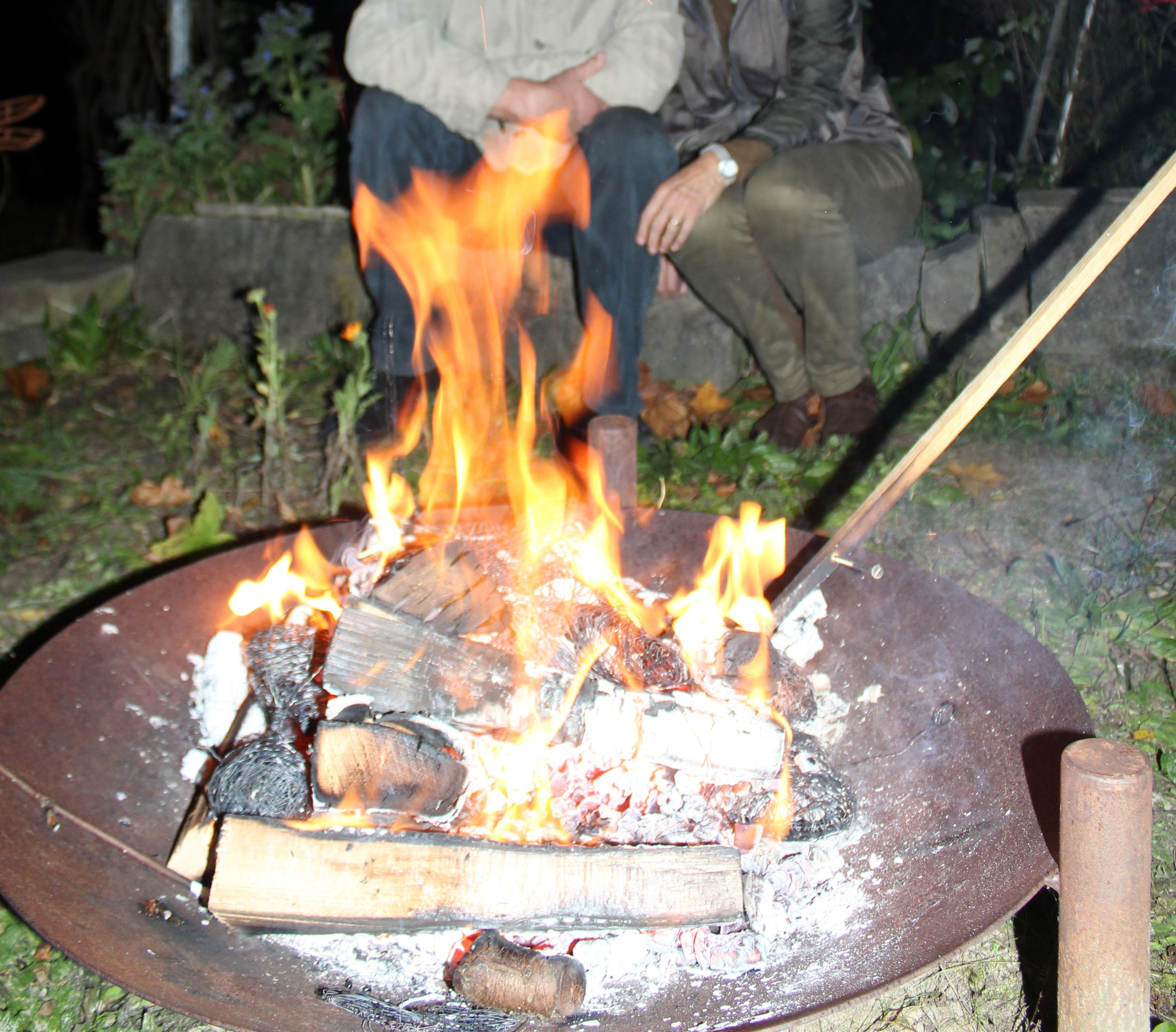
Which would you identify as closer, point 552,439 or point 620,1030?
point 620,1030

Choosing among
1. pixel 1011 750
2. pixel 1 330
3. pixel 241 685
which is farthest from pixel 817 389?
pixel 1 330

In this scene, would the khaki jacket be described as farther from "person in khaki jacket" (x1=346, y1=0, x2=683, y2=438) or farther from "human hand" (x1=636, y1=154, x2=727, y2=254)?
"human hand" (x1=636, y1=154, x2=727, y2=254)

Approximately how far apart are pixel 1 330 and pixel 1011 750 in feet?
14.6

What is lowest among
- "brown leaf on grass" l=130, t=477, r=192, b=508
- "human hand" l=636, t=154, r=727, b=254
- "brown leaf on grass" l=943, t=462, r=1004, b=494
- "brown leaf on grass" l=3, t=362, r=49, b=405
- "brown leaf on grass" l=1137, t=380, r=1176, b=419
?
"brown leaf on grass" l=130, t=477, r=192, b=508

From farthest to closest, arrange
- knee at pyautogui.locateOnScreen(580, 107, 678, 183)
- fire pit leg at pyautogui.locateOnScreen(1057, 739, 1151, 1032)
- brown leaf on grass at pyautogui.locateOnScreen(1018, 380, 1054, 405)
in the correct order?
1. brown leaf on grass at pyautogui.locateOnScreen(1018, 380, 1054, 405)
2. knee at pyautogui.locateOnScreen(580, 107, 678, 183)
3. fire pit leg at pyautogui.locateOnScreen(1057, 739, 1151, 1032)

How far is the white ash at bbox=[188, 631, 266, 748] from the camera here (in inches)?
74.0

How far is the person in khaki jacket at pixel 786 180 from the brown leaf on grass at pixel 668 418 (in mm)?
424

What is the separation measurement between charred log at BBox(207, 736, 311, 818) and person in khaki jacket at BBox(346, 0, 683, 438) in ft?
5.48

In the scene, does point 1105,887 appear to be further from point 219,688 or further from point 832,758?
point 219,688

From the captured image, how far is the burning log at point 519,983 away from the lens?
1339 mm

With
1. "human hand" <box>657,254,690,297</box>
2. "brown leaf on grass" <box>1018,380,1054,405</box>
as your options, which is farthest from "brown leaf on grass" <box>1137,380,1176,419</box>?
"human hand" <box>657,254,690,297</box>

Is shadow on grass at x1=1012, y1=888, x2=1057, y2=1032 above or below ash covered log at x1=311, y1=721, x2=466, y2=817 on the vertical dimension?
below

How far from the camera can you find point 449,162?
3.13m

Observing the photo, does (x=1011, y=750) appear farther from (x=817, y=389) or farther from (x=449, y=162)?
(x=449, y=162)
